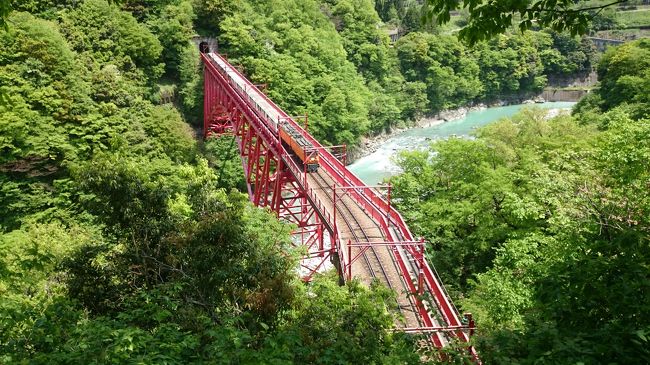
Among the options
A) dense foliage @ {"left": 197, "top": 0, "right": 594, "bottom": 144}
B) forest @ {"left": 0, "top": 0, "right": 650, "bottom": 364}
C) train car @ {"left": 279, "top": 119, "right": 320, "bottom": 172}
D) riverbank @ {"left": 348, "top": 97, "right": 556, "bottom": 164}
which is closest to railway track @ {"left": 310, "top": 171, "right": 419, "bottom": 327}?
train car @ {"left": 279, "top": 119, "right": 320, "bottom": 172}

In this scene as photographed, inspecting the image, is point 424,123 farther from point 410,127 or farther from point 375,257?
point 375,257

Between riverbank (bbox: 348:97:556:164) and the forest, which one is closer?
the forest

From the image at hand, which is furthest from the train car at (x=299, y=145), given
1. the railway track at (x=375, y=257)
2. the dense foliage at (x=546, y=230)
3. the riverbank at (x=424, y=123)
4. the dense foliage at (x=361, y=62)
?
the riverbank at (x=424, y=123)

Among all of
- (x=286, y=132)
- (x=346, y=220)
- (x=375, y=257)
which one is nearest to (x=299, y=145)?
(x=286, y=132)

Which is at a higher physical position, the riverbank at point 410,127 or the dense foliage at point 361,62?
the dense foliage at point 361,62

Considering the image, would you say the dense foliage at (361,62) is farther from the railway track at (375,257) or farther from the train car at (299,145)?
the railway track at (375,257)

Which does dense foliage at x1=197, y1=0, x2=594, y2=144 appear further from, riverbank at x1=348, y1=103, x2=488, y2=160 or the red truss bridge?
the red truss bridge
